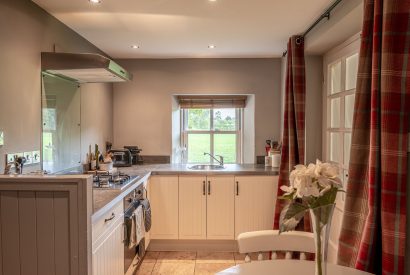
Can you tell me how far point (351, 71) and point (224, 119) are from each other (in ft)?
6.59

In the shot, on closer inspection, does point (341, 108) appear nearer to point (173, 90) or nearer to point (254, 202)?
point (254, 202)

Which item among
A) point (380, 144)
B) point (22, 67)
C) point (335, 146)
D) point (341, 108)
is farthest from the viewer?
point (335, 146)

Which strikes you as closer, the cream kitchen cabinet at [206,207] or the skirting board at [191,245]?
the cream kitchen cabinet at [206,207]

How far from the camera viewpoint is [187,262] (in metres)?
3.21

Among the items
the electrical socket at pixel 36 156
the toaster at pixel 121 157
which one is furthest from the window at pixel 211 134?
the electrical socket at pixel 36 156

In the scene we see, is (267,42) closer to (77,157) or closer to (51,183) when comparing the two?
(77,157)

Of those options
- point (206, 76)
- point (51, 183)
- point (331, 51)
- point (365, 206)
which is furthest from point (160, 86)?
point (365, 206)

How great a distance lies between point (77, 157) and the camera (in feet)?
9.86

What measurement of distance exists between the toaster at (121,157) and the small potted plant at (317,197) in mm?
2929

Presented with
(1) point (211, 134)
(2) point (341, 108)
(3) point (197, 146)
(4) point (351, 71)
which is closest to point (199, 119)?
(1) point (211, 134)

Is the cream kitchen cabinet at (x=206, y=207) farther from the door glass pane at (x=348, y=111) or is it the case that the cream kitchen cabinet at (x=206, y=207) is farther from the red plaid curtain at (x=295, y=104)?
the door glass pane at (x=348, y=111)

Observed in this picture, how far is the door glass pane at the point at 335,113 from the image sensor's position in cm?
289

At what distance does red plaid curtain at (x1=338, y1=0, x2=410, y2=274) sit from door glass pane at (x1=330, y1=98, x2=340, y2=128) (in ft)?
4.77

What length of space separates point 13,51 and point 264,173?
2.47 m
